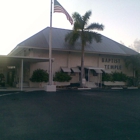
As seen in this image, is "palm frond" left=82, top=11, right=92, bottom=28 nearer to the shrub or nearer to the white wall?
the white wall

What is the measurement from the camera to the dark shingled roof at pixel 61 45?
1056 inches

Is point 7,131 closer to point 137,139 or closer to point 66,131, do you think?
point 66,131

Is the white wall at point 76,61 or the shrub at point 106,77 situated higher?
the white wall at point 76,61

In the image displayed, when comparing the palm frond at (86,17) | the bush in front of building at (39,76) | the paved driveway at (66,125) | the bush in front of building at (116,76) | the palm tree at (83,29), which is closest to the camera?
the paved driveway at (66,125)

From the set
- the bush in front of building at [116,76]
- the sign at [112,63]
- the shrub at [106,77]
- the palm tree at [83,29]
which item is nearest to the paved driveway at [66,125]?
the palm tree at [83,29]

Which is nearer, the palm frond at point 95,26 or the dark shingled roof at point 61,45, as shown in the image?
the palm frond at point 95,26

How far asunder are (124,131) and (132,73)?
29.1 meters

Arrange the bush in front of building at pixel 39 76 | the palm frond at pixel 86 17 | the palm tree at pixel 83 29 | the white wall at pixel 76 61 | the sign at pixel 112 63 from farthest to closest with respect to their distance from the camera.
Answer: the sign at pixel 112 63, the white wall at pixel 76 61, the palm frond at pixel 86 17, the bush in front of building at pixel 39 76, the palm tree at pixel 83 29

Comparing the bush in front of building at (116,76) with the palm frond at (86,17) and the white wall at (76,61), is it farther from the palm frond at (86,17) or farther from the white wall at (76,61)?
the palm frond at (86,17)

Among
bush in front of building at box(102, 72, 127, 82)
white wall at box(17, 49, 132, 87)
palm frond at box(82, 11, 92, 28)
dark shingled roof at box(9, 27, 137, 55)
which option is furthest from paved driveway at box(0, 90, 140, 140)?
bush in front of building at box(102, 72, 127, 82)

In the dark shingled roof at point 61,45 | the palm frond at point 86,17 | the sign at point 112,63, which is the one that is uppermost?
the palm frond at point 86,17

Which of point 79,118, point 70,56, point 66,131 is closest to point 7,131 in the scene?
point 66,131

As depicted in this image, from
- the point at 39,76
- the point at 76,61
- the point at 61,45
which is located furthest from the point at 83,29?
the point at 39,76

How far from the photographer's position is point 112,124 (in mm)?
7742
